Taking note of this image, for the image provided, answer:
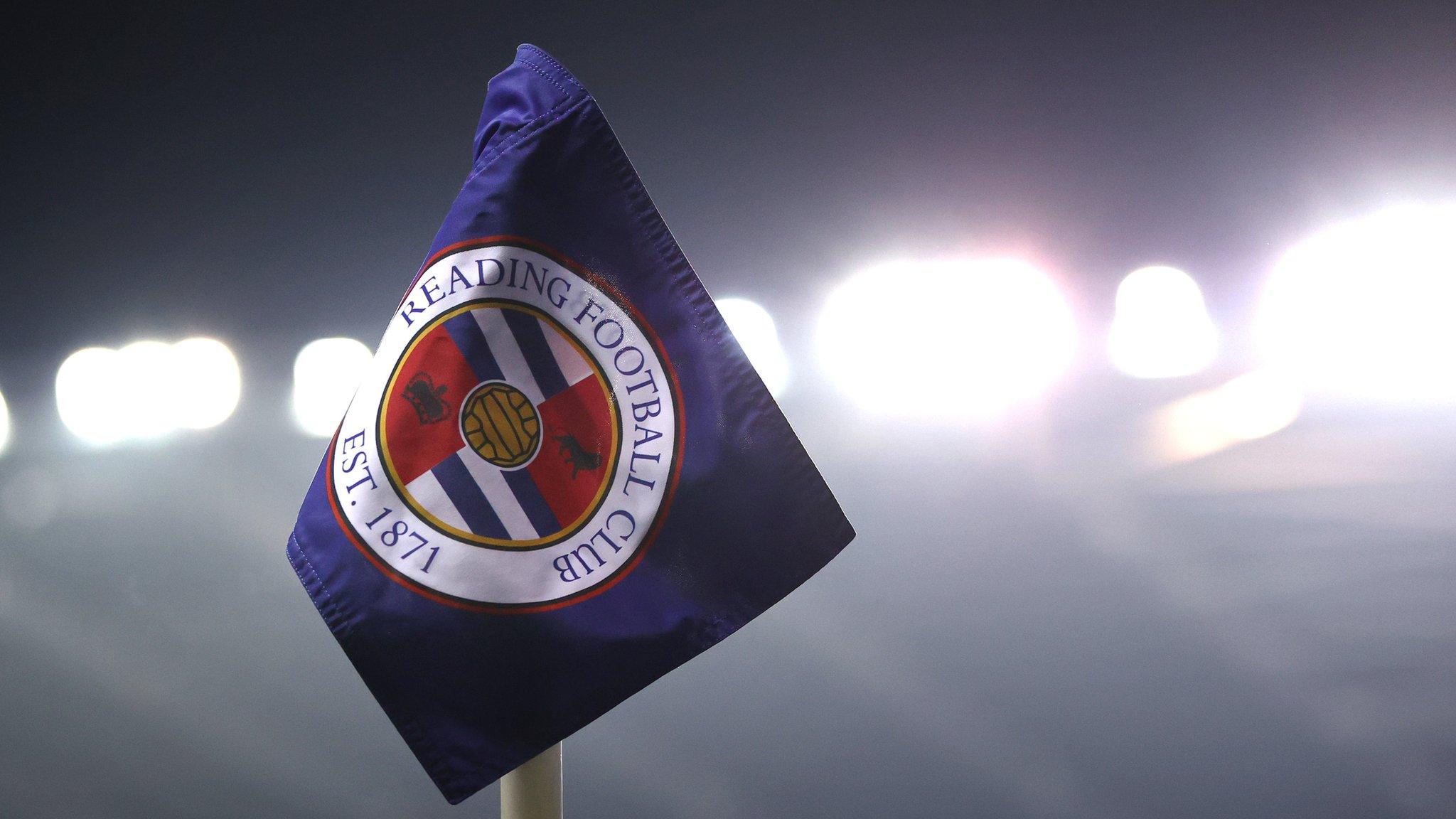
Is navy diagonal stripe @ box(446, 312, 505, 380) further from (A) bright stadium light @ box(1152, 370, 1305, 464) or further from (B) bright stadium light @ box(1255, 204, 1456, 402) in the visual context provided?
(B) bright stadium light @ box(1255, 204, 1456, 402)

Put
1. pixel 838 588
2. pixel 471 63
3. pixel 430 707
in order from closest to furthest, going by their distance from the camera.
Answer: pixel 430 707, pixel 838 588, pixel 471 63

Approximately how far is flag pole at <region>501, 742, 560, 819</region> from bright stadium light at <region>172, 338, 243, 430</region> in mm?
2067

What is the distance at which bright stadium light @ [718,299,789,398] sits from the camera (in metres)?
2.28

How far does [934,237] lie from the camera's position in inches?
90.7

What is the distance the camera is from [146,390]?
2.33m

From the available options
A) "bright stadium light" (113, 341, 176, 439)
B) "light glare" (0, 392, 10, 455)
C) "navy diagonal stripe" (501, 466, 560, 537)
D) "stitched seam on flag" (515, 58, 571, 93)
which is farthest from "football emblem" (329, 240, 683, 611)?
"light glare" (0, 392, 10, 455)

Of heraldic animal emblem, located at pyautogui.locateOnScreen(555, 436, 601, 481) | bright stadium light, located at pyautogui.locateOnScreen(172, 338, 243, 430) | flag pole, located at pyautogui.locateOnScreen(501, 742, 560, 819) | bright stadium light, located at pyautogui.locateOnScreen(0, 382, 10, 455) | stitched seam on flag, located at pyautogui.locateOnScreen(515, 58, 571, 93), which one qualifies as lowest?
flag pole, located at pyautogui.locateOnScreen(501, 742, 560, 819)

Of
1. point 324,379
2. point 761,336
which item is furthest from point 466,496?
point 324,379

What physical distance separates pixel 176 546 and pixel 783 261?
62.7 inches

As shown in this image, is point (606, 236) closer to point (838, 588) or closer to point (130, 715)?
point (838, 588)

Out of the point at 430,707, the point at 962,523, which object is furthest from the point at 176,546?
the point at 430,707

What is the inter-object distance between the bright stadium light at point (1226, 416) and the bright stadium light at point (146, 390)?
2201 mm

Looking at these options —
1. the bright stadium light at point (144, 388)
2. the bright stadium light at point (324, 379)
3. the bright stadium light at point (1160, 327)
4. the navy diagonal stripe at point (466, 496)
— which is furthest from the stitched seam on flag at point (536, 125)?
the bright stadium light at point (144, 388)

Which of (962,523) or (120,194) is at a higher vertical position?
(120,194)
